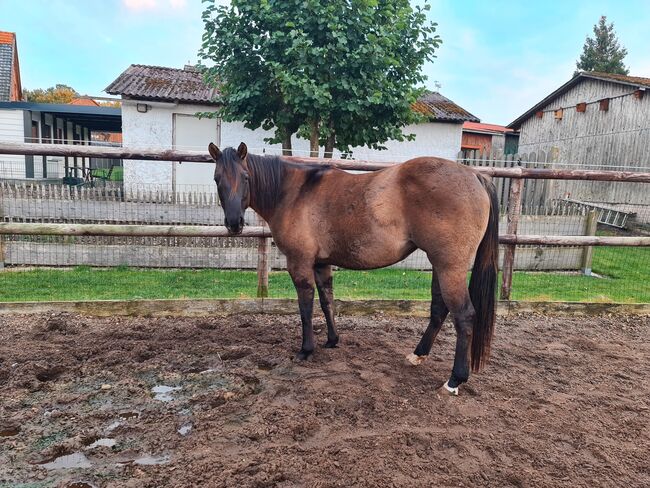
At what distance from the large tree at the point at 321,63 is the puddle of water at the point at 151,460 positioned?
5355mm

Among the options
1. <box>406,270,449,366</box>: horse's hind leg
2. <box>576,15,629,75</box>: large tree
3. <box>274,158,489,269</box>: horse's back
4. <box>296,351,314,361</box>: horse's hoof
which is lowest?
<box>296,351,314,361</box>: horse's hoof

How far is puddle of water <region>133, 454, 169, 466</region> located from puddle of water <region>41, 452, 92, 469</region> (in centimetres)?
23

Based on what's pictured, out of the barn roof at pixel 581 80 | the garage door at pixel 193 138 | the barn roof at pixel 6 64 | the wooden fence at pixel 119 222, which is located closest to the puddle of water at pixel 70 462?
the wooden fence at pixel 119 222

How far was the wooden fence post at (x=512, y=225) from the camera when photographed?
16.0 ft

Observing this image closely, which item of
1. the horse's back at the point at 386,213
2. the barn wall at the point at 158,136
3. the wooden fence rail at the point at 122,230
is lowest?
the wooden fence rail at the point at 122,230

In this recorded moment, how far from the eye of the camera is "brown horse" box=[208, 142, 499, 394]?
9.66ft

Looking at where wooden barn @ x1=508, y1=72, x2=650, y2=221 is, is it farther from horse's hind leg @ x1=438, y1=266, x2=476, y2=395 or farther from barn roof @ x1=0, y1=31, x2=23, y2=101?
barn roof @ x1=0, y1=31, x2=23, y2=101

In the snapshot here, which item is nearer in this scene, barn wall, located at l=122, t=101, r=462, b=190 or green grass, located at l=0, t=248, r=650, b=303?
green grass, located at l=0, t=248, r=650, b=303

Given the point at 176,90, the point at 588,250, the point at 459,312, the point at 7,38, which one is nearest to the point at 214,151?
the point at 459,312

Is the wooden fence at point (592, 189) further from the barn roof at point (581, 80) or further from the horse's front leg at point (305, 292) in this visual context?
the horse's front leg at point (305, 292)

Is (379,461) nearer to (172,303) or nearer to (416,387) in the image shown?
(416,387)

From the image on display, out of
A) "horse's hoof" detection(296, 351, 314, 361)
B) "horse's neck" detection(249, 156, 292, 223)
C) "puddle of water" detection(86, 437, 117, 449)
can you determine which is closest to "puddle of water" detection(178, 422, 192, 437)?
"puddle of water" detection(86, 437, 117, 449)

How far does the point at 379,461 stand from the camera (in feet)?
7.08

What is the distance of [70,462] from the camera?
2172 millimetres
